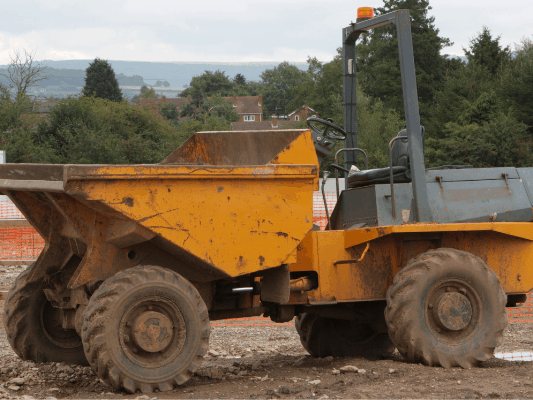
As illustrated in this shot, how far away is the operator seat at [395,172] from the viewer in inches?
241

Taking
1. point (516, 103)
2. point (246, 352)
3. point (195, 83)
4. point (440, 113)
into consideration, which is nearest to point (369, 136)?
point (440, 113)

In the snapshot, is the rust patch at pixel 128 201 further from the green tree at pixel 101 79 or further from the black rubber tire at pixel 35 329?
the green tree at pixel 101 79

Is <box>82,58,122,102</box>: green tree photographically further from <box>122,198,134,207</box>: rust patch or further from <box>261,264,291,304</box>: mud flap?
<box>122,198,134,207</box>: rust patch

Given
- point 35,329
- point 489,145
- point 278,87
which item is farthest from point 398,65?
point 278,87

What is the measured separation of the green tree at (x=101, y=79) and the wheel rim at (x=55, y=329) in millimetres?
71240

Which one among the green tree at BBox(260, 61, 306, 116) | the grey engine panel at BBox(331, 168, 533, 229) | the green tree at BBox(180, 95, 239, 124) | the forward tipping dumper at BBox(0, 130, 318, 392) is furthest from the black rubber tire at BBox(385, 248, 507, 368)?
the green tree at BBox(260, 61, 306, 116)

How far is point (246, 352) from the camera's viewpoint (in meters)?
7.71

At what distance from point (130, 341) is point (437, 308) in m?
2.60

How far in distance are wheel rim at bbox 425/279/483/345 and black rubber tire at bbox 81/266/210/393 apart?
2.00 m

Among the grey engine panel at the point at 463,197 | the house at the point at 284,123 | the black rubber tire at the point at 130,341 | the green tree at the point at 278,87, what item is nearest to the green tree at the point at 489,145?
A: the grey engine panel at the point at 463,197

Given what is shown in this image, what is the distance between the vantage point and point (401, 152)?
20.6ft

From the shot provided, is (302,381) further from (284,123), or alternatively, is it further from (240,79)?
(240,79)

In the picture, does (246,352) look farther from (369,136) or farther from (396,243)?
(369,136)

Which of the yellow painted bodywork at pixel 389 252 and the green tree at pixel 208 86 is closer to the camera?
the yellow painted bodywork at pixel 389 252
